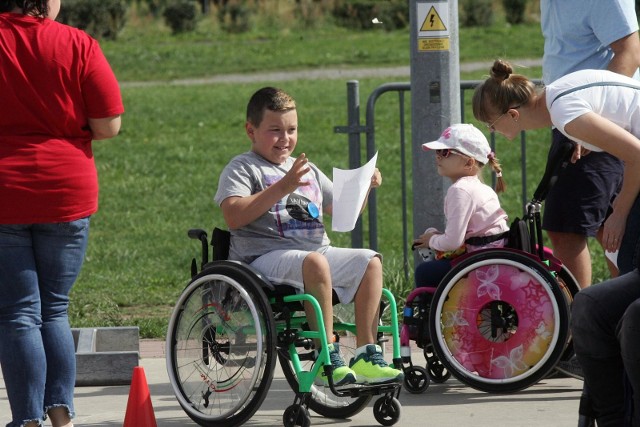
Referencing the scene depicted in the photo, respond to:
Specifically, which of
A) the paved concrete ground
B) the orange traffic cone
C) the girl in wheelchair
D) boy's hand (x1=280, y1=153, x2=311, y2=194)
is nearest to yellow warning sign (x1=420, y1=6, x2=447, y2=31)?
the girl in wheelchair

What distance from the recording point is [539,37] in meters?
27.8

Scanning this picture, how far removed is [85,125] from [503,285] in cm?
187

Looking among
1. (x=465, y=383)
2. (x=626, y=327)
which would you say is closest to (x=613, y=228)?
(x=626, y=327)

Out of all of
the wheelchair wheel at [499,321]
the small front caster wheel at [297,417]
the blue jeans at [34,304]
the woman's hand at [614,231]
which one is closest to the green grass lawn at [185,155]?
the wheelchair wheel at [499,321]

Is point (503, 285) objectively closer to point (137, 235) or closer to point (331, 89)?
point (137, 235)

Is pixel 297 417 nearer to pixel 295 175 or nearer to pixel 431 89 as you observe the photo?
pixel 295 175

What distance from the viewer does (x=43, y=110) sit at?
458cm

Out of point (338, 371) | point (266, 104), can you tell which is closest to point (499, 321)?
point (338, 371)

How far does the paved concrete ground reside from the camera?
17.1ft

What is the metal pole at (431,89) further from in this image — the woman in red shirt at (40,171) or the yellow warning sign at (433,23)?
the woman in red shirt at (40,171)

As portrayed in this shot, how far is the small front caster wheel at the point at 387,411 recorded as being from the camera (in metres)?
5.09

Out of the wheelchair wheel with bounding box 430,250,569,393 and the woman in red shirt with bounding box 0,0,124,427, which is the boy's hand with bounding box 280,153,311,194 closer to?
the woman in red shirt with bounding box 0,0,124,427

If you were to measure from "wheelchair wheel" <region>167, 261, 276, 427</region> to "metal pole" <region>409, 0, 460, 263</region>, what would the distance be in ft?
5.84

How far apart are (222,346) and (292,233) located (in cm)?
52
